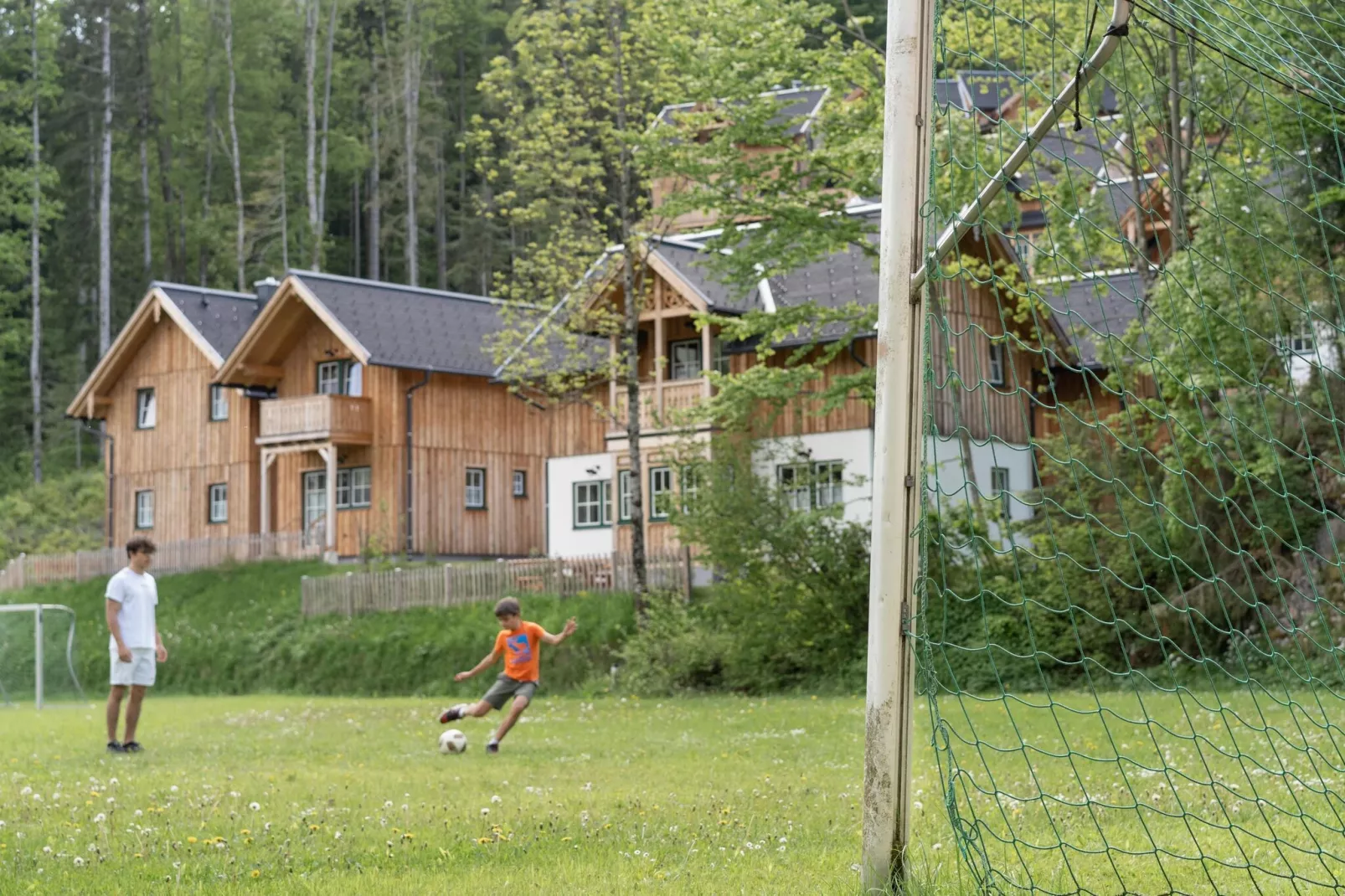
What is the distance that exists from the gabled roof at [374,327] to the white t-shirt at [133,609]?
1060 inches

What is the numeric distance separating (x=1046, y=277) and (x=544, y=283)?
8.77m

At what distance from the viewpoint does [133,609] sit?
13562 millimetres

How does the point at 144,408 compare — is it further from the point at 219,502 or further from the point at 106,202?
the point at 106,202

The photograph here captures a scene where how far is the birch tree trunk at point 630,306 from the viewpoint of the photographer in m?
27.7

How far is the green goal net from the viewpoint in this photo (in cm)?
738

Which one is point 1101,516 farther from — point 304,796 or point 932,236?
point 932,236

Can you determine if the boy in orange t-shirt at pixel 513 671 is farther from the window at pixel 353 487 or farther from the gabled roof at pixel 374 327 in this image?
the window at pixel 353 487

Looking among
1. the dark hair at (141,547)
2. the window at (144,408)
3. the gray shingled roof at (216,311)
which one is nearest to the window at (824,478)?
the dark hair at (141,547)

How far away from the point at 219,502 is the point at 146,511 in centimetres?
283

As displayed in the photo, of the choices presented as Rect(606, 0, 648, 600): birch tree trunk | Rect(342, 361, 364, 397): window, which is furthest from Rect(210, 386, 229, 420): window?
Rect(606, 0, 648, 600): birch tree trunk

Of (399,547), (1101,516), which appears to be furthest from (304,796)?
(399,547)

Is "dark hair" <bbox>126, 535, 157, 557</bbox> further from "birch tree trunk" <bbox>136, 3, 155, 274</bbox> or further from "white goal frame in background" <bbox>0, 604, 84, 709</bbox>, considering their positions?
"birch tree trunk" <bbox>136, 3, 155, 274</bbox>

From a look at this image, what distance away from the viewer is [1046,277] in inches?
968

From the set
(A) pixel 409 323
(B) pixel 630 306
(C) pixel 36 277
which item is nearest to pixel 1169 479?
(B) pixel 630 306
